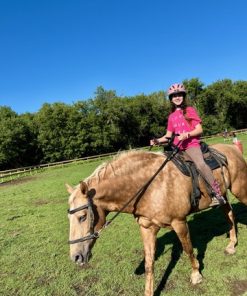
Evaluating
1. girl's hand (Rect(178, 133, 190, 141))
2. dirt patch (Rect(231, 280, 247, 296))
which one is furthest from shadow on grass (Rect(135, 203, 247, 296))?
girl's hand (Rect(178, 133, 190, 141))

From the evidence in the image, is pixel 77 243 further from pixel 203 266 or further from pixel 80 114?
pixel 80 114

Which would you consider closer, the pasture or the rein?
the rein

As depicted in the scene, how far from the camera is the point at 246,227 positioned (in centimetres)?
705

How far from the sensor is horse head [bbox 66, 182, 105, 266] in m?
4.18

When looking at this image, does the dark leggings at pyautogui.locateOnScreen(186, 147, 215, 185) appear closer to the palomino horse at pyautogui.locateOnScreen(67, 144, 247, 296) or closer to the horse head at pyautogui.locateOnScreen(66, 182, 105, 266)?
the palomino horse at pyautogui.locateOnScreen(67, 144, 247, 296)

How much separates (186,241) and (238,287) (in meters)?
0.97

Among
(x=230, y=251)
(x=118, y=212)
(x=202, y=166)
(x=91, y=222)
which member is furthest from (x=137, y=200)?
(x=230, y=251)

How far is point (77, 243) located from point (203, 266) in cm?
249

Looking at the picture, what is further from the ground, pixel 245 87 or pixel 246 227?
pixel 245 87

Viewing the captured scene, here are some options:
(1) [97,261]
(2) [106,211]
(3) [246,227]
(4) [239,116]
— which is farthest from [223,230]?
(4) [239,116]

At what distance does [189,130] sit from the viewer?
5348 millimetres

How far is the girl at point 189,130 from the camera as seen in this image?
527 cm

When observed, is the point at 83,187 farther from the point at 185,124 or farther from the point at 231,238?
the point at 231,238

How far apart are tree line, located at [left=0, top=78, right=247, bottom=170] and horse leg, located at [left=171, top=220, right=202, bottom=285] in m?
47.3
